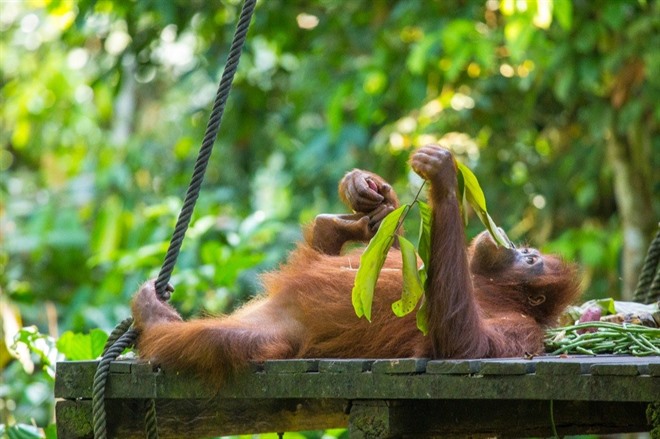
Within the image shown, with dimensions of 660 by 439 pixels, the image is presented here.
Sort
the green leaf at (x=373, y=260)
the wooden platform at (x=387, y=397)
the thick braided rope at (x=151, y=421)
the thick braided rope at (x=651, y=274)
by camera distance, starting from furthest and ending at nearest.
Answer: the thick braided rope at (x=651, y=274) → the thick braided rope at (x=151, y=421) → the green leaf at (x=373, y=260) → the wooden platform at (x=387, y=397)

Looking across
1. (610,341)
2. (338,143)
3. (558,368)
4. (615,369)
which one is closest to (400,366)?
(558,368)

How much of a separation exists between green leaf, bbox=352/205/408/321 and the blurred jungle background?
1.61 metres

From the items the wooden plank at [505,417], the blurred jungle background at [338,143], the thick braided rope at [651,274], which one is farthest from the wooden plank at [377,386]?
the thick braided rope at [651,274]

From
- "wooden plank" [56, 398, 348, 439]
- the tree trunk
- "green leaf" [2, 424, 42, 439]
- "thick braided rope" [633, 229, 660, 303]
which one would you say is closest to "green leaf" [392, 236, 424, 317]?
"wooden plank" [56, 398, 348, 439]

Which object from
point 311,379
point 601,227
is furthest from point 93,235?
point 311,379

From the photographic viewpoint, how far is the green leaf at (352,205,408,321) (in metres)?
2.62

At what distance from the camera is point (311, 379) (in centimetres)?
261

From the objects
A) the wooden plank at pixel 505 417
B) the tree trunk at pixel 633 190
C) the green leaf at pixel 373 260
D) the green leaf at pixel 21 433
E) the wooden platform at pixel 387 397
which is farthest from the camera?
the tree trunk at pixel 633 190

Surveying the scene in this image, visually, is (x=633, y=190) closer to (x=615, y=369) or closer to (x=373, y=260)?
(x=373, y=260)

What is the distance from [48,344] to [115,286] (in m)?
3.36

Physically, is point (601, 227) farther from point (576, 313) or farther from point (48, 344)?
point (48, 344)

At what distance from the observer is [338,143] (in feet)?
23.8

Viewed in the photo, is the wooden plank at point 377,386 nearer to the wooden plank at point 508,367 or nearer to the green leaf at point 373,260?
the wooden plank at point 508,367

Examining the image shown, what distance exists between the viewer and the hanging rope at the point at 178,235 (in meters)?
2.79
